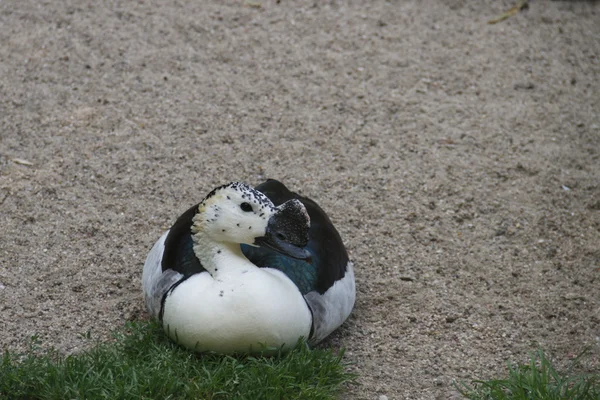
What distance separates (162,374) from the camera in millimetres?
3732

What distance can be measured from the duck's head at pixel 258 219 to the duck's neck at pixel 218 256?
67mm

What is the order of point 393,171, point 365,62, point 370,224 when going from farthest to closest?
point 365,62
point 393,171
point 370,224

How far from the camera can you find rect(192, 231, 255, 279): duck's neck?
12.6 ft

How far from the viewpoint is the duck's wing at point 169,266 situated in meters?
3.98

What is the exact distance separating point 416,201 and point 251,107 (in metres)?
1.41

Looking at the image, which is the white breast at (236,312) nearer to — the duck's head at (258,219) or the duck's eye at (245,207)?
the duck's head at (258,219)

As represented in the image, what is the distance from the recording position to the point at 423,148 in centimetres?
585

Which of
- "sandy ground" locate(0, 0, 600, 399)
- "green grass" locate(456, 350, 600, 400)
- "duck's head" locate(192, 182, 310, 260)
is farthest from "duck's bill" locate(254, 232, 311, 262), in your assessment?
"green grass" locate(456, 350, 600, 400)

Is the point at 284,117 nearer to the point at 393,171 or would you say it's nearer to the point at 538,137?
the point at 393,171

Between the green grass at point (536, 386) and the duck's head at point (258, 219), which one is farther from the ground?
the duck's head at point (258, 219)

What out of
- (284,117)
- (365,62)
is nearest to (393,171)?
(284,117)

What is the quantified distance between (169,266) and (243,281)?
1.43 ft

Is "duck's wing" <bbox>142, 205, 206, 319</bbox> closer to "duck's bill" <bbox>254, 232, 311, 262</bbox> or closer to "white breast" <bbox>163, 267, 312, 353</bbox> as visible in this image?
"white breast" <bbox>163, 267, 312, 353</bbox>

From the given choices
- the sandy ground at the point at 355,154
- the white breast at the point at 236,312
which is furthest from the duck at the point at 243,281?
the sandy ground at the point at 355,154
